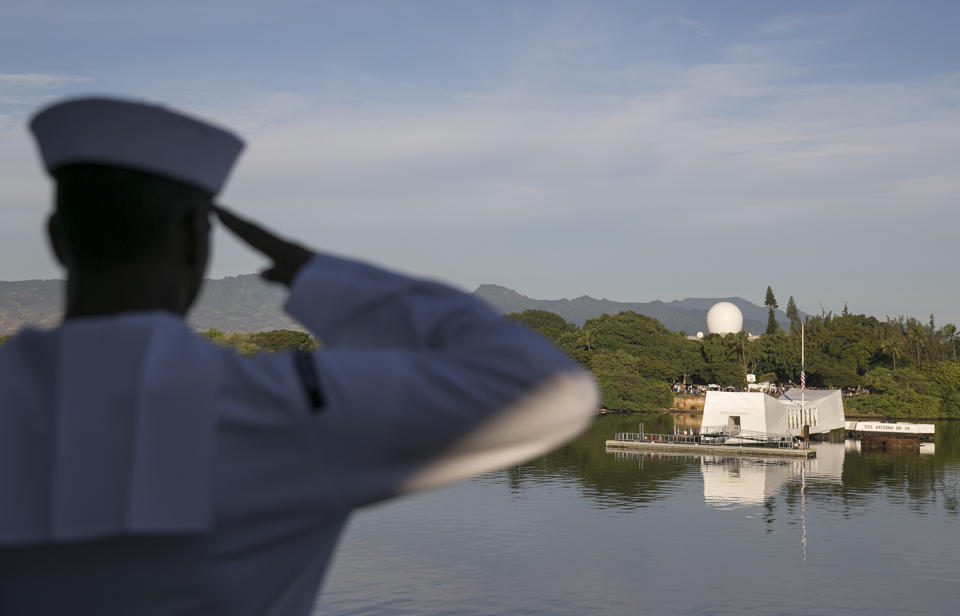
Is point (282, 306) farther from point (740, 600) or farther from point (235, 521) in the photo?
point (740, 600)

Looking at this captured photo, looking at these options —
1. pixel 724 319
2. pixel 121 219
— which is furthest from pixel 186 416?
pixel 724 319

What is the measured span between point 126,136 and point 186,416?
31cm

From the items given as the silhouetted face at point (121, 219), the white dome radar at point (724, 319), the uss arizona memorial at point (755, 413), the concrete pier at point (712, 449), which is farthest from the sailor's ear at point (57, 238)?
the white dome radar at point (724, 319)

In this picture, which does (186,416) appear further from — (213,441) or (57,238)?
(57,238)

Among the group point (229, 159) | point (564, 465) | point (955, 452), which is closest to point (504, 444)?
point (229, 159)

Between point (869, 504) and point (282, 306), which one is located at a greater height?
point (282, 306)

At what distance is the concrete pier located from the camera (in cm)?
4666

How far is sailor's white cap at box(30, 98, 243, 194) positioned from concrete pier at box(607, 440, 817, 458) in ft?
158

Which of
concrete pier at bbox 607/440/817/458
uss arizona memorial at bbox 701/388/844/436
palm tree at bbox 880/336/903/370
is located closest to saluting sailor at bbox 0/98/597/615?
concrete pier at bbox 607/440/817/458

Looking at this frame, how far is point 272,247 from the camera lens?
111 cm

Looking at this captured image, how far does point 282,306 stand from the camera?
1.09 metres

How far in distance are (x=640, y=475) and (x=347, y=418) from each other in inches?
1762

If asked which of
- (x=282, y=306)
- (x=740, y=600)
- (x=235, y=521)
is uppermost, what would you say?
(x=282, y=306)

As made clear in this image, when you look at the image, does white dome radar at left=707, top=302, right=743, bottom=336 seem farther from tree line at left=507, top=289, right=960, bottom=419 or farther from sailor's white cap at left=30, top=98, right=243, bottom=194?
sailor's white cap at left=30, top=98, right=243, bottom=194
